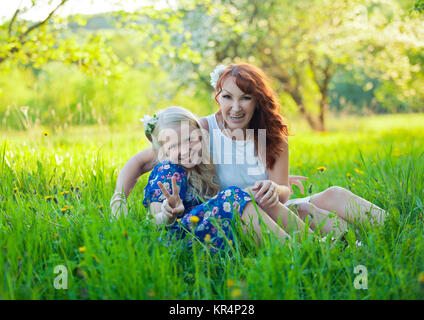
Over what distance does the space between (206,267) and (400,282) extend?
0.82 meters

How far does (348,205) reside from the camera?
7.04 feet

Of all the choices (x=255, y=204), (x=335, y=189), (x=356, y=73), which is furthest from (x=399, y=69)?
(x=255, y=204)

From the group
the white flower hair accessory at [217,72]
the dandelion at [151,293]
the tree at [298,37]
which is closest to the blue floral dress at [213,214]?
the dandelion at [151,293]

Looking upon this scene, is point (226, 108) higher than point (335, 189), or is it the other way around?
point (226, 108)

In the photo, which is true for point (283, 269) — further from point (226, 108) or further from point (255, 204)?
point (226, 108)

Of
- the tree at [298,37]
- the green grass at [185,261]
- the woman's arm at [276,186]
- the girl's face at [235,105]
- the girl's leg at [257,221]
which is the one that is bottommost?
the green grass at [185,261]

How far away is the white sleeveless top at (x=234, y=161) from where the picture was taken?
7.76 feet

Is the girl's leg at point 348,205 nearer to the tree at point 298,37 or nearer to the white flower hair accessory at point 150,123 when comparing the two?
the white flower hair accessory at point 150,123

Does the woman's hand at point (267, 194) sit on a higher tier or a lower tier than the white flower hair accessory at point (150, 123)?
lower

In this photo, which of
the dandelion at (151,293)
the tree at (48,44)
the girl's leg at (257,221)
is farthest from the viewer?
the tree at (48,44)

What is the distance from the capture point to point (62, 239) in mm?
1764

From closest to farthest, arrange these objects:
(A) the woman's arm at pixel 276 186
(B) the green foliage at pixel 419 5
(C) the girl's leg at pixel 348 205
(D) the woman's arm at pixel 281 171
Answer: (A) the woman's arm at pixel 276 186 → (C) the girl's leg at pixel 348 205 → (D) the woman's arm at pixel 281 171 → (B) the green foliage at pixel 419 5

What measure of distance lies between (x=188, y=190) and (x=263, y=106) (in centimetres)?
→ 71

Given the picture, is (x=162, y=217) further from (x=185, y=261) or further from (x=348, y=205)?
(x=348, y=205)
